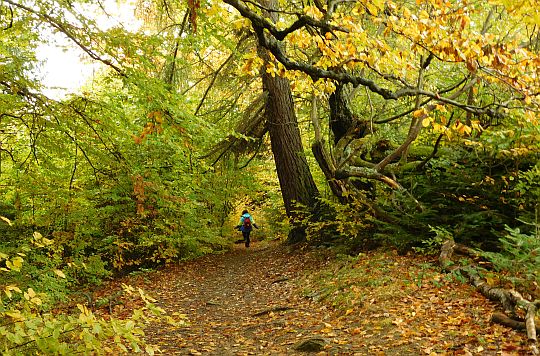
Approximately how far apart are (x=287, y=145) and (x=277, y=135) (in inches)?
15.4

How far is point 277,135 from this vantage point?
12359 millimetres

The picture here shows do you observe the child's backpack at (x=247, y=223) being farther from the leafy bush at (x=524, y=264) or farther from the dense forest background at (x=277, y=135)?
the leafy bush at (x=524, y=264)

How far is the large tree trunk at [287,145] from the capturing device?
1223 cm

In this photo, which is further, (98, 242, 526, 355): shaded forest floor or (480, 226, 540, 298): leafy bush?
(480, 226, 540, 298): leafy bush

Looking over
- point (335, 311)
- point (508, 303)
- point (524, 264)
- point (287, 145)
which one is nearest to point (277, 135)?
point (287, 145)

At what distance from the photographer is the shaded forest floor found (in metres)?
4.64

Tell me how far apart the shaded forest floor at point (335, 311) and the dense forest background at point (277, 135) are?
0.75 m

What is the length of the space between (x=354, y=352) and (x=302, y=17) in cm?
344

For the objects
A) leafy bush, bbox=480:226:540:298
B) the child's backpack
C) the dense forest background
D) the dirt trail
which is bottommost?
the dirt trail

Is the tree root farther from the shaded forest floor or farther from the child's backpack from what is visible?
the child's backpack

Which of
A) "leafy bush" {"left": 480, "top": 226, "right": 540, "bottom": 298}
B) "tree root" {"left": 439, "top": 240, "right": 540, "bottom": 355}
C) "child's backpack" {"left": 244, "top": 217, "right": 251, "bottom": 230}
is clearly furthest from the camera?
"child's backpack" {"left": 244, "top": 217, "right": 251, "bottom": 230}

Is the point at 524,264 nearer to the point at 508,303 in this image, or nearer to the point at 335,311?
the point at 508,303

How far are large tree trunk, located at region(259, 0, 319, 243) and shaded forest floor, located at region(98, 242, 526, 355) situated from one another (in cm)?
219

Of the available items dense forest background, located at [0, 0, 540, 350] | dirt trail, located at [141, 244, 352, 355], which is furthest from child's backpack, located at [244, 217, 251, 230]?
dirt trail, located at [141, 244, 352, 355]
